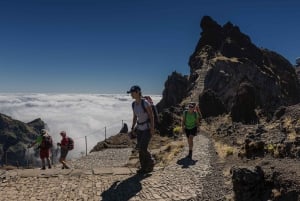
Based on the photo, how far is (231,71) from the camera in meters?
94.0

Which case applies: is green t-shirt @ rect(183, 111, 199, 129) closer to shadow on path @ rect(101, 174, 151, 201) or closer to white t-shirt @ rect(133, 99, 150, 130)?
white t-shirt @ rect(133, 99, 150, 130)

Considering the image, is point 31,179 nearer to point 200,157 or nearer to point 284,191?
point 200,157

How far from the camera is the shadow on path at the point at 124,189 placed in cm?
1173

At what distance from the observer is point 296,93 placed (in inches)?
4796

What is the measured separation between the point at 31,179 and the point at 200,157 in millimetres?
7599

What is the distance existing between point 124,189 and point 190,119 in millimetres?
6265

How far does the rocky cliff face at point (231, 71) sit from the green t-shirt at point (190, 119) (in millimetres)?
25523

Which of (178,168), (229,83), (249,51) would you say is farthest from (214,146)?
(249,51)

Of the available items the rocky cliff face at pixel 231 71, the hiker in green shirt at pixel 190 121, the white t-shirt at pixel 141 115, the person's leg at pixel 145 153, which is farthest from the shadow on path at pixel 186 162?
the rocky cliff face at pixel 231 71

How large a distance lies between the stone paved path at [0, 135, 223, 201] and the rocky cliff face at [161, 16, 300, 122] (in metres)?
28.9

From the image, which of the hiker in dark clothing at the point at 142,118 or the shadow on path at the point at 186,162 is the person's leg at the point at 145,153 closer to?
the hiker in dark clothing at the point at 142,118

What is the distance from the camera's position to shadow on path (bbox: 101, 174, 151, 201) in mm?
11727

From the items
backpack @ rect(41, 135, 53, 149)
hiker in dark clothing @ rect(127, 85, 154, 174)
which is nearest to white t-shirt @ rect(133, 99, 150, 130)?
hiker in dark clothing @ rect(127, 85, 154, 174)

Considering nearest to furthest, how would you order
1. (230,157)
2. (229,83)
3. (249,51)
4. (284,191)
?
(284,191) < (230,157) < (229,83) < (249,51)
